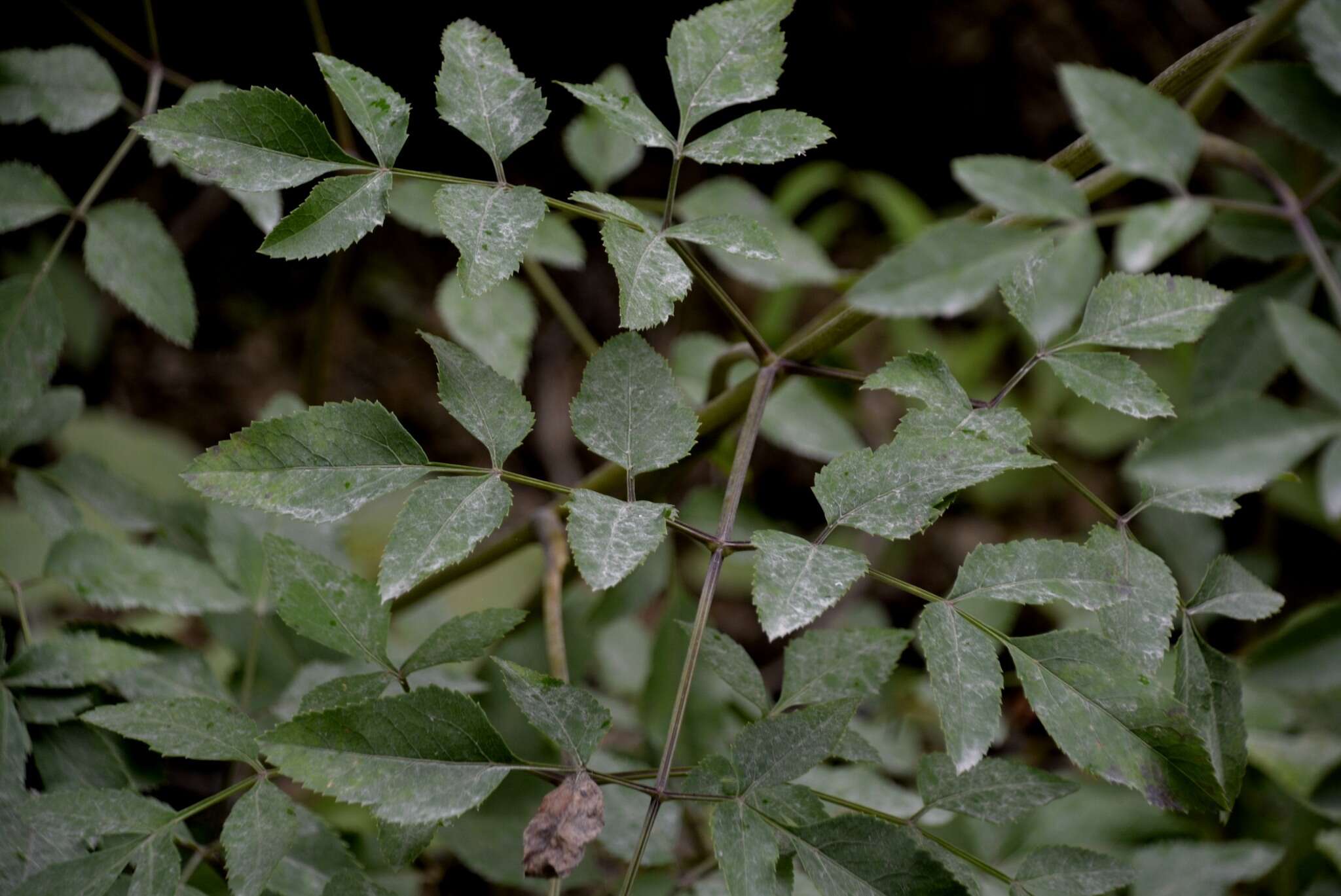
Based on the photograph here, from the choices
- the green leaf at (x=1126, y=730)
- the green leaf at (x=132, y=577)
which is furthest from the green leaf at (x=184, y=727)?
the green leaf at (x=1126, y=730)

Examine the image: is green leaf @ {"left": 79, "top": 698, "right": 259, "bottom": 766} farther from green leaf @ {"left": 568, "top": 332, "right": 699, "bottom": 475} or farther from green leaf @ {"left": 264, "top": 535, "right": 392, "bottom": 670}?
green leaf @ {"left": 568, "top": 332, "right": 699, "bottom": 475}

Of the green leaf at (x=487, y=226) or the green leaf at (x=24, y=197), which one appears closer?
the green leaf at (x=487, y=226)

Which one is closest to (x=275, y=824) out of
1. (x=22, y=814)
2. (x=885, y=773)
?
(x=22, y=814)

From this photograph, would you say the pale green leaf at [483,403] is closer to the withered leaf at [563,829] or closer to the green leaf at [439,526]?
the green leaf at [439,526]

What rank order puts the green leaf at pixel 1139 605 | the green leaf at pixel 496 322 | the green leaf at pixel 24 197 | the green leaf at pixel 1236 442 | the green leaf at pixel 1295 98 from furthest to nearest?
1. the green leaf at pixel 496 322
2. the green leaf at pixel 24 197
3. the green leaf at pixel 1139 605
4. the green leaf at pixel 1295 98
5. the green leaf at pixel 1236 442

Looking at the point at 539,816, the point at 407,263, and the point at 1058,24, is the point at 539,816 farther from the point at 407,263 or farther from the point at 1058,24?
the point at 1058,24

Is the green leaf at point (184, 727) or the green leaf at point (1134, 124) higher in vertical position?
the green leaf at point (1134, 124)
